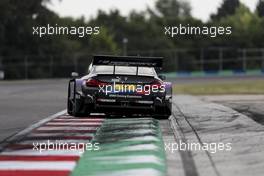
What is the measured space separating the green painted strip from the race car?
27.8 inches

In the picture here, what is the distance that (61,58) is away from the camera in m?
66.8

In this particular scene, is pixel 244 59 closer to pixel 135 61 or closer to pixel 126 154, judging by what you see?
pixel 135 61

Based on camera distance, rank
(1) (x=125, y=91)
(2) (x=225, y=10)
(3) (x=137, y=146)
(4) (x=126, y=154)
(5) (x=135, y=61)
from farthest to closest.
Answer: (2) (x=225, y=10) → (5) (x=135, y=61) → (1) (x=125, y=91) → (3) (x=137, y=146) → (4) (x=126, y=154)

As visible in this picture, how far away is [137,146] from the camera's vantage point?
994 centimetres

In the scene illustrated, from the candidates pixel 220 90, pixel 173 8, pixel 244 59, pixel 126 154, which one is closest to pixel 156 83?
pixel 126 154

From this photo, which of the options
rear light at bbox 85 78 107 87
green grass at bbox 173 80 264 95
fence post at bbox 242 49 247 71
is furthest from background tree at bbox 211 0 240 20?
rear light at bbox 85 78 107 87

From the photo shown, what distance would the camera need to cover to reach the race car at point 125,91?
540 inches

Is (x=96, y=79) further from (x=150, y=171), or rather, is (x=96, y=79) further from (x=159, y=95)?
(x=150, y=171)

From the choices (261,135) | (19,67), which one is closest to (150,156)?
(261,135)

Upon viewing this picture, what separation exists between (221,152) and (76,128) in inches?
174

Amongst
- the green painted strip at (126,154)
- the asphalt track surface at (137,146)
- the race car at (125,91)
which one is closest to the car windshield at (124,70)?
the race car at (125,91)

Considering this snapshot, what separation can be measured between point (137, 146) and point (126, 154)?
0.85 meters

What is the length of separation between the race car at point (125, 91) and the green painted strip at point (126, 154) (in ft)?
2.32

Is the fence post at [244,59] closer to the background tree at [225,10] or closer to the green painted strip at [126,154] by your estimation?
the background tree at [225,10]
